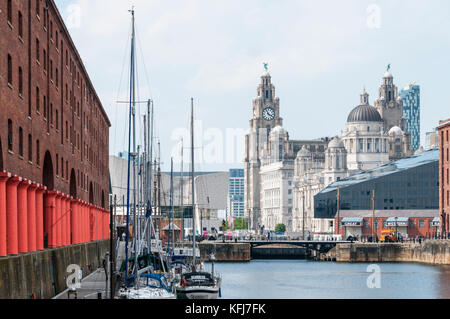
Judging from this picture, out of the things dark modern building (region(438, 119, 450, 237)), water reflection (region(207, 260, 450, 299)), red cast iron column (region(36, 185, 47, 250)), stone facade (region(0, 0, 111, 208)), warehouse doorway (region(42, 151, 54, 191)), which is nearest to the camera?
stone facade (region(0, 0, 111, 208))

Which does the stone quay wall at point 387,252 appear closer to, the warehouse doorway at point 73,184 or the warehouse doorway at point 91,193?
the warehouse doorway at point 91,193

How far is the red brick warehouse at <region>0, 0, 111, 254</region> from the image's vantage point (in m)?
44.8

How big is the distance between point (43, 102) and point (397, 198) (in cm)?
13995

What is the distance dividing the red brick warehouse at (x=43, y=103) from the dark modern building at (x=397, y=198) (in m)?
102

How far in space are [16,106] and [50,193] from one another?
38.8ft

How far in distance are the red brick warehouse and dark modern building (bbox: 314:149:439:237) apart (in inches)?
4028

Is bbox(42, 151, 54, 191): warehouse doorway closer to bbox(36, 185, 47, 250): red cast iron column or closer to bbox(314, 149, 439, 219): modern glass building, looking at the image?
bbox(36, 185, 47, 250): red cast iron column

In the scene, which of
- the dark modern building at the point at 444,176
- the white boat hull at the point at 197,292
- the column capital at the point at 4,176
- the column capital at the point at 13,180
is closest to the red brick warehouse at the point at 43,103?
the column capital at the point at 13,180

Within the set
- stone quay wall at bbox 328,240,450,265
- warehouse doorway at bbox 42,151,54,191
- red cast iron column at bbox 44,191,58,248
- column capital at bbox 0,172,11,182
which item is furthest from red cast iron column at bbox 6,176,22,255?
stone quay wall at bbox 328,240,450,265

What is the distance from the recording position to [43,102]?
2255 inches

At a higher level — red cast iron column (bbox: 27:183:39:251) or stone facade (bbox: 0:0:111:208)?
stone facade (bbox: 0:0:111:208)

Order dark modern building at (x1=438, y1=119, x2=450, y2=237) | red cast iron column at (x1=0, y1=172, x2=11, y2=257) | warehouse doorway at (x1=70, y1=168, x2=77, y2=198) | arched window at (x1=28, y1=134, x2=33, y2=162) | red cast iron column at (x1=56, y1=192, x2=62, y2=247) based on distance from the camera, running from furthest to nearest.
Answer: dark modern building at (x1=438, y1=119, x2=450, y2=237)
warehouse doorway at (x1=70, y1=168, x2=77, y2=198)
red cast iron column at (x1=56, y1=192, x2=62, y2=247)
arched window at (x1=28, y1=134, x2=33, y2=162)
red cast iron column at (x1=0, y1=172, x2=11, y2=257)

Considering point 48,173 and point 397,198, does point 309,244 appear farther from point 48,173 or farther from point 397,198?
point 48,173

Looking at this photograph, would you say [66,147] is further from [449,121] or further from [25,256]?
[449,121]
